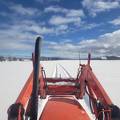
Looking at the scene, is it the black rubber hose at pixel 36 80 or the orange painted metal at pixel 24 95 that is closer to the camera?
the black rubber hose at pixel 36 80

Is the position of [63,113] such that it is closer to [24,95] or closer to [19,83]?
[24,95]

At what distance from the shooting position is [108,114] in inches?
156

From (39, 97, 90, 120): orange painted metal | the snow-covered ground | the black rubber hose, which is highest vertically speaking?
the black rubber hose

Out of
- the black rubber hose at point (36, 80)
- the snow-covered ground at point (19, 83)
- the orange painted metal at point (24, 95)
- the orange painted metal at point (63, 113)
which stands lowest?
the snow-covered ground at point (19, 83)

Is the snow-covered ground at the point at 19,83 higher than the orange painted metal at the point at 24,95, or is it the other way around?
the orange painted metal at the point at 24,95

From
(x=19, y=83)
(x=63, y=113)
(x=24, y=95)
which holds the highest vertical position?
(x=24, y=95)

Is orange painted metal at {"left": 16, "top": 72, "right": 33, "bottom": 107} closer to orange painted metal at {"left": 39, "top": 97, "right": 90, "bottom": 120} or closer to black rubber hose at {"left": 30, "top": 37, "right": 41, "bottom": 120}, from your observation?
orange painted metal at {"left": 39, "top": 97, "right": 90, "bottom": 120}

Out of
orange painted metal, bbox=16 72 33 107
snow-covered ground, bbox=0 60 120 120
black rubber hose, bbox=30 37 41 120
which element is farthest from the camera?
snow-covered ground, bbox=0 60 120 120

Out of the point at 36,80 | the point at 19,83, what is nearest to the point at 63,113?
the point at 36,80

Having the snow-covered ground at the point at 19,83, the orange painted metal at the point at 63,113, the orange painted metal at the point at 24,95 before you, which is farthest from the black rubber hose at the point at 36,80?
the snow-covered ground at the point at 19,83

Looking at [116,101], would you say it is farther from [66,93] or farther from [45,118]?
[45,118]

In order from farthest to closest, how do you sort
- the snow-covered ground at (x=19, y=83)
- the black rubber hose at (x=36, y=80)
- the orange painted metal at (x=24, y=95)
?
the snow-covered ground at (x=19, y=83)
the orange painted metal at (x=24, y=95)
the black rubber hose at (x=36, y=80)

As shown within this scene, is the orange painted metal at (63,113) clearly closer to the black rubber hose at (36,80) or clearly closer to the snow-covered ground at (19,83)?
the black rubber hose at (36,80)

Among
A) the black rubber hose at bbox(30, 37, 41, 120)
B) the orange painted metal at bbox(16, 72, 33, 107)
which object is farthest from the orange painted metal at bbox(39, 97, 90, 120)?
the black rubber hose at bbox(30, 37, 41, 120)
